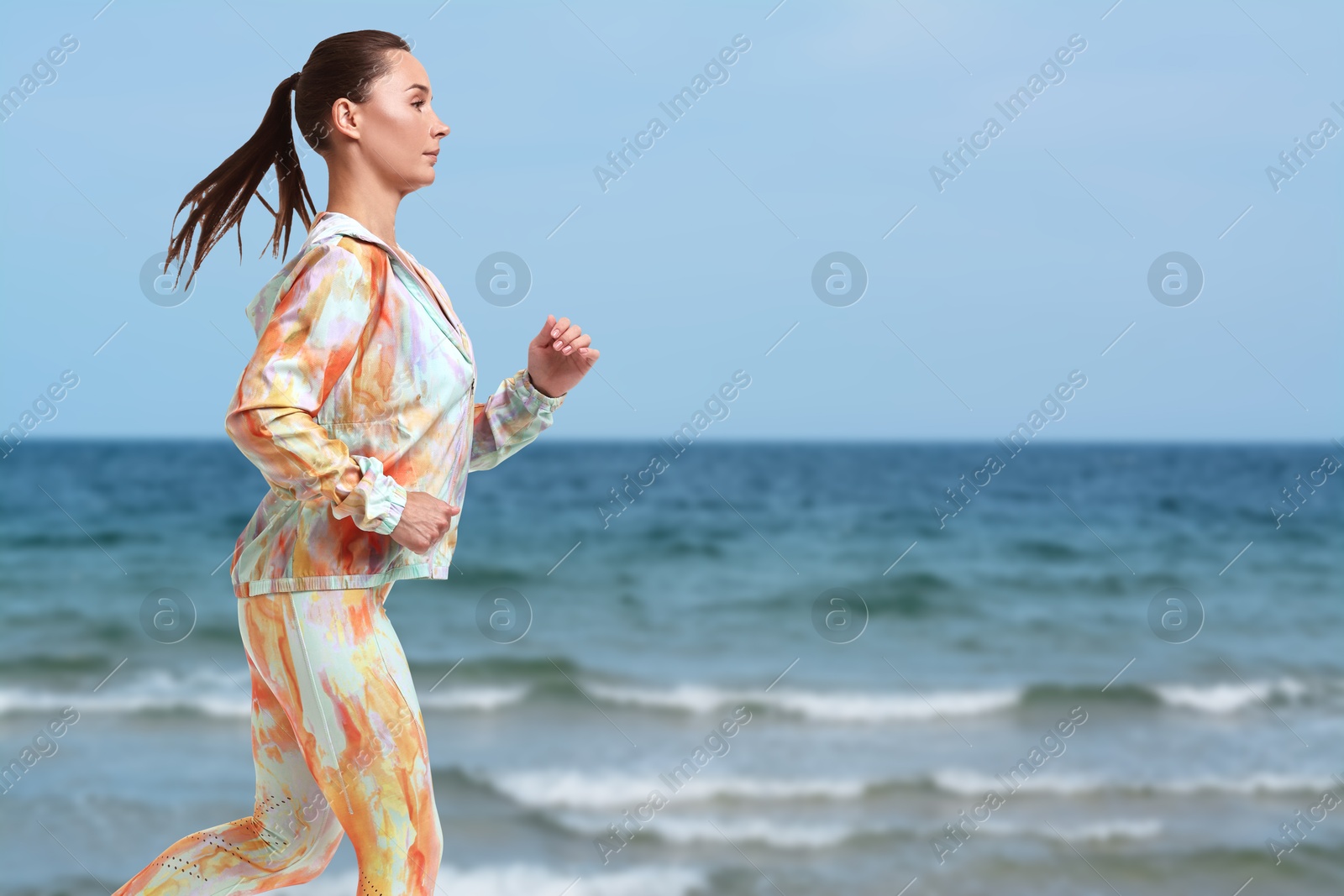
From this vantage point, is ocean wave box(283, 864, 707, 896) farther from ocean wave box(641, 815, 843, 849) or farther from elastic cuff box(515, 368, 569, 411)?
elastic cuff box(515, 368, 569, 411)

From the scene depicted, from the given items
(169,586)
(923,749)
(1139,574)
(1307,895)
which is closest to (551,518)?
(169,586)

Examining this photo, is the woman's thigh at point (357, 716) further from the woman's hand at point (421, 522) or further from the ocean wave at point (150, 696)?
the ocean wave at point (150, 696)

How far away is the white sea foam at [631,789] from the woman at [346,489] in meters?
3.89

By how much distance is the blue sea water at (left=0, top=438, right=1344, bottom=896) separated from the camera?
215 inches

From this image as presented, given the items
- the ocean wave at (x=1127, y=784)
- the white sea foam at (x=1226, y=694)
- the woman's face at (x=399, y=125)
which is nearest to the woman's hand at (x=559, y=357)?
the woman's face at (x=399, y=125)

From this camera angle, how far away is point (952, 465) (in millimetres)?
36250

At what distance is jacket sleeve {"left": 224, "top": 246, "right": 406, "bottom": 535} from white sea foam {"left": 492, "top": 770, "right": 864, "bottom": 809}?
14.4ft

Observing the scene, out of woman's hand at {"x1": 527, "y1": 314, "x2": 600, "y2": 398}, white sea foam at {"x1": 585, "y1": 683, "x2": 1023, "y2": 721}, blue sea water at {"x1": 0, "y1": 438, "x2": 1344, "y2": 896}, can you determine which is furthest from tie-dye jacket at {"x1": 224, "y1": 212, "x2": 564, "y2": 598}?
white sea foam at {"x1": 585, "y1": 683, "x2": 1023, "y2": 721}

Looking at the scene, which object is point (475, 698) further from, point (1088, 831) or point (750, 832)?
point (1088, 831)

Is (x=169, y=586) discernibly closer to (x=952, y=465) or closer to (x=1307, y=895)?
(x=1307, y=895)

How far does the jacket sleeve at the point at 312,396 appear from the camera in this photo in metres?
1.99

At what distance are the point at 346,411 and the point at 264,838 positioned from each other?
0.88 meters

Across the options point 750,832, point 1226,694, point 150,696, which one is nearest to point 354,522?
point 750,832

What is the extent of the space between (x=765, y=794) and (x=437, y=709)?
257cm
